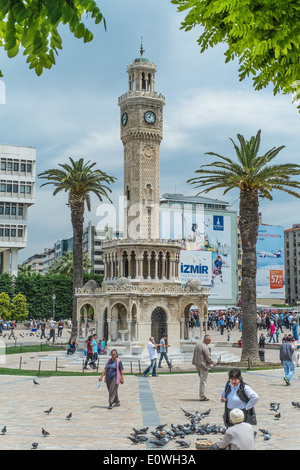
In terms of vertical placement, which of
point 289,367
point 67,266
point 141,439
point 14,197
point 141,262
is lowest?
point 141,439

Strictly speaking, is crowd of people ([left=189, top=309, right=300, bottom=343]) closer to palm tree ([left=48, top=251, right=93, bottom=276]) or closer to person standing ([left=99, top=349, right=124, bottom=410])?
palm tree ([left=48, top=251, right=93, bottom=276])

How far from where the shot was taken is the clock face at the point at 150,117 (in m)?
41.7

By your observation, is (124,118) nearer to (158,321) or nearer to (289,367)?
(158,321)

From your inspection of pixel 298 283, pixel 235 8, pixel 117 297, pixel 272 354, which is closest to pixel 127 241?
pixel 117 297

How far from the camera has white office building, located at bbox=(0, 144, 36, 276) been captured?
233 ft

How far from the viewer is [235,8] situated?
6.21 m

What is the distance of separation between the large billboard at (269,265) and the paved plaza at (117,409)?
78.1 m

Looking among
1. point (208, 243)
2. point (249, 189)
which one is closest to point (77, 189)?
point (249, 189)

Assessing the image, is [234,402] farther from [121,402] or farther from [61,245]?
[61,245]

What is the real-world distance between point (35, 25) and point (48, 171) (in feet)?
120

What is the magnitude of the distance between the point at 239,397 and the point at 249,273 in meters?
18.8

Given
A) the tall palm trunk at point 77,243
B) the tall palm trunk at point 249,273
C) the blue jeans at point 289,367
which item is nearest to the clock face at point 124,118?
the tall palm trunk at point 77,243

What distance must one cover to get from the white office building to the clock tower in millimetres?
32874

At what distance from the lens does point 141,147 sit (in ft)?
135
